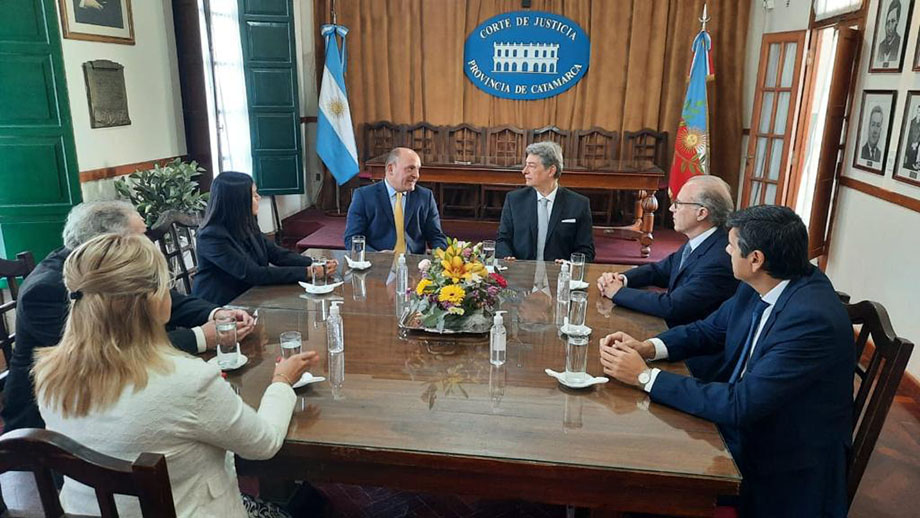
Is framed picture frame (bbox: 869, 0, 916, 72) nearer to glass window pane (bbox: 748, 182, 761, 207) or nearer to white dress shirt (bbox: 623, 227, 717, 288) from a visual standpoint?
glass window pane (bbox: 748, 182, 761, 207)

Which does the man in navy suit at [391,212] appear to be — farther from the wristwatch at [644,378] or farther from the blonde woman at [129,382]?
the blonde woman at [129,382]

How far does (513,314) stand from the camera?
221 centimetres

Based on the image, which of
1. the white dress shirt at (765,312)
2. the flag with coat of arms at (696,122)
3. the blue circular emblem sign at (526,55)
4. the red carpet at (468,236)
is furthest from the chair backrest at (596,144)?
the white dress shirt at (765,312)

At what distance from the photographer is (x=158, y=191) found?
168 inches

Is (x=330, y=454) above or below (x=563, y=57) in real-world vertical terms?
below

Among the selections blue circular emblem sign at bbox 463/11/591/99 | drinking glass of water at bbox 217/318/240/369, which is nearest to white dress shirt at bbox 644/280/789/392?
drinking glass of water at bbox 217/318/240/369

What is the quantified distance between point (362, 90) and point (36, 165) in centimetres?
331

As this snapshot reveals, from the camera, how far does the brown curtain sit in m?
5.85

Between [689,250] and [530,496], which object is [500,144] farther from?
[530,496]

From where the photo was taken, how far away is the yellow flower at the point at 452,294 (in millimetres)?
1923

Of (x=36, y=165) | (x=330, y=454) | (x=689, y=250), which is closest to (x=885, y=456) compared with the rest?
(x=689, y=250)

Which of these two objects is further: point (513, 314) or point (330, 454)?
point (513, 314)

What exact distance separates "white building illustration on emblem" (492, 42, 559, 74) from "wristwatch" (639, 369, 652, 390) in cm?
503

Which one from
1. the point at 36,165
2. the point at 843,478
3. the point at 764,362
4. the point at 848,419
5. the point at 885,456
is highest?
the point at 36,165
